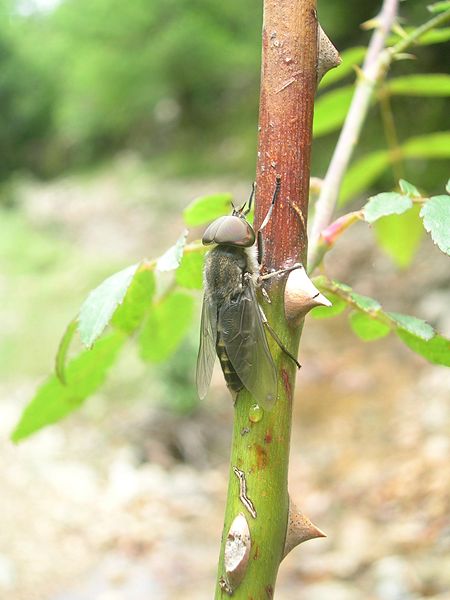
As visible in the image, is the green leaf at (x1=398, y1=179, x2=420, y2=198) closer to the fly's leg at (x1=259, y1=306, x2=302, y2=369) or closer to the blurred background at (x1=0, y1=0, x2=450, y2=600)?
the fly's leg at (x1=259, y1=306, x2=302, y2=369)

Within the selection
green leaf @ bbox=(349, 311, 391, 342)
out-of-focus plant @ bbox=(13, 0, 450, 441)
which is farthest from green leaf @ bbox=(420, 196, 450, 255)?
green leaf @ bbox=(349, 311, 391, 342)

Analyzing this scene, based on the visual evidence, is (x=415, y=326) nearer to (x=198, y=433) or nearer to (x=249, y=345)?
(x=249, y=345)

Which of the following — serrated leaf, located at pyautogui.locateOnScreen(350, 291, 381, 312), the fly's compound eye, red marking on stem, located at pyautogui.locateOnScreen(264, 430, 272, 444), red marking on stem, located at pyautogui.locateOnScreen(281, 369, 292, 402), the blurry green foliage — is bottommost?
red marking on stem, located at pyautogui.locateOnScreen(264, 430, 272, 444)

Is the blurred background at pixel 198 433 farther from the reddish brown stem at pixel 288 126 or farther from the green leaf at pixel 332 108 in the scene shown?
the reddish brown stem at pixel 288 126

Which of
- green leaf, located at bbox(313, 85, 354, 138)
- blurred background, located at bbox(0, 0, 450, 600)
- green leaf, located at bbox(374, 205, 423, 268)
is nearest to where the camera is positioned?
green leaf, located at bbox(313, 85, 354, 138)

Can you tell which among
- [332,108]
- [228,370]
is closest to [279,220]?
[228,370]

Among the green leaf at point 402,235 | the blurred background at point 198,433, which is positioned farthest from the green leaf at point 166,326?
the blurred background at point 198,433

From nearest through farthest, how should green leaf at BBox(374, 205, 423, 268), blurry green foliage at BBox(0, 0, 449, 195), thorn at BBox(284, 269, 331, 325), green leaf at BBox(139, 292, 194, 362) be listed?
thorn at BBox(284, 269, 331, 325)
green leaf at BBox(139, 292, 194, 362)
green leaf at BBox(374, 205, 423, 268)
blurry green foliage at BBox(0, 0, 449, 195)

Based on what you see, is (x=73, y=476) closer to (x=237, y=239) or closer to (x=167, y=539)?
(x=167, y=539)
